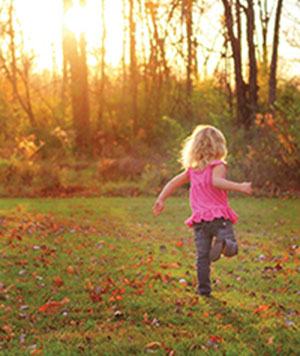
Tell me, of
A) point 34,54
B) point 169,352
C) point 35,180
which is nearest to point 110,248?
point 169,352

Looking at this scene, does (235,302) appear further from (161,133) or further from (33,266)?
(161,133)

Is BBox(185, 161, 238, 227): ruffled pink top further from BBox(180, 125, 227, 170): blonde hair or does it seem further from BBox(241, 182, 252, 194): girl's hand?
BBox(241, 182, 252, 194): girl's hand

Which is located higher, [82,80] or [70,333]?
[82,80]

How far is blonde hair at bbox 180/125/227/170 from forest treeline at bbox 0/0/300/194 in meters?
7.70

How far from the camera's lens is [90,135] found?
21.2 m

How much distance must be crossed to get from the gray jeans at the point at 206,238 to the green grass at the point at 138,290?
182mm

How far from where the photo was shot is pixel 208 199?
5297 mm

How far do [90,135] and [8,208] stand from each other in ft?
31.1

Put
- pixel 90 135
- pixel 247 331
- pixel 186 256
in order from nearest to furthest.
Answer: pixel 247 331 → pixel 186 256 → pixel 90 135

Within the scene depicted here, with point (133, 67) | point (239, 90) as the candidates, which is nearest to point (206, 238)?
point (239, 90)

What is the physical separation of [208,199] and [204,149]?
1.56 feet

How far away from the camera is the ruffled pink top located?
17.2 ft

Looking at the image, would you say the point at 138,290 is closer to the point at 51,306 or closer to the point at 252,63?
the point at 51,306

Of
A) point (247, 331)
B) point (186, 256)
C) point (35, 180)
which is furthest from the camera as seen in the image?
point (35, 180)
